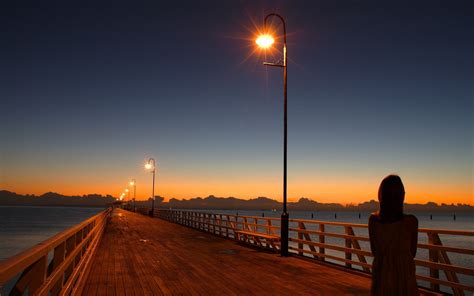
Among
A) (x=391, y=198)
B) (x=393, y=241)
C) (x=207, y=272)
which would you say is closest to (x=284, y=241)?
(x=207, y=272)

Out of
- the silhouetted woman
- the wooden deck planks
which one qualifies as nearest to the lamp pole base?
the wooden deck planks

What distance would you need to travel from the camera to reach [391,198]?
412 cm

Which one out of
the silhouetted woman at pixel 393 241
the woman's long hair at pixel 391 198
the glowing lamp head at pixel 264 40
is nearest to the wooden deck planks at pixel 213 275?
the silhouetted woman at pixel 393 241

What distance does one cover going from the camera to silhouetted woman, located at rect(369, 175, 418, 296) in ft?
13.5

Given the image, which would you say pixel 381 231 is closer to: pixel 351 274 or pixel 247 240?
pixel 351 274

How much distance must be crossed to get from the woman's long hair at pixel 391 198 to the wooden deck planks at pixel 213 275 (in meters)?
5.31

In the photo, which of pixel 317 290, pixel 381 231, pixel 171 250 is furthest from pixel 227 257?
pixel 381 231

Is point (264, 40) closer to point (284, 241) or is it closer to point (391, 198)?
point (284, 241)

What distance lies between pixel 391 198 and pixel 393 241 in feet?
1.47

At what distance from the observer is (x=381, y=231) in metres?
4.28

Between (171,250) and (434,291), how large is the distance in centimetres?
1049

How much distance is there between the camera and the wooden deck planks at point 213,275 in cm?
925

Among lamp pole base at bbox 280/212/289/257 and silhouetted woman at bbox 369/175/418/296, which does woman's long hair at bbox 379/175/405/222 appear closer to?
silhouetted woman at bbox 369/175/418/296

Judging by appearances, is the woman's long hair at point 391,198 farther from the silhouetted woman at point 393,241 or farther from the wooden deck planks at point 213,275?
the wooden deck planks at point 213,275
